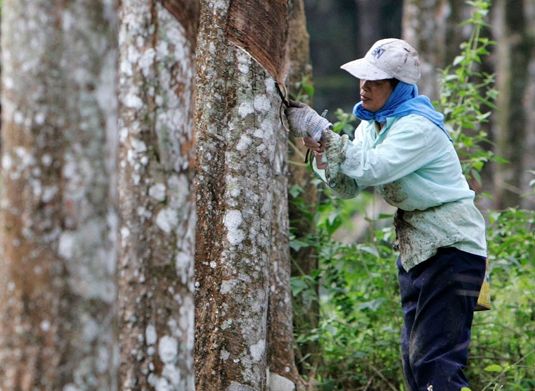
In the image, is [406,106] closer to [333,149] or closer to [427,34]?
[333,149]

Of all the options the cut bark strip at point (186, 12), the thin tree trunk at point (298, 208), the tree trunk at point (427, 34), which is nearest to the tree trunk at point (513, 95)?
the tree trunk at point (427, 34)

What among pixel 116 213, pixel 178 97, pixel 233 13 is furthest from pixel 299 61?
pixel 116 213

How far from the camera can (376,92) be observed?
5016mm

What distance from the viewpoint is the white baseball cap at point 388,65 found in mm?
4914

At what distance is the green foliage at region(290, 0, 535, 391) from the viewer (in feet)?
→ 21.8

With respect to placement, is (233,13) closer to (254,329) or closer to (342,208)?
(254,329)

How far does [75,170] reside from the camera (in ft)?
9.91

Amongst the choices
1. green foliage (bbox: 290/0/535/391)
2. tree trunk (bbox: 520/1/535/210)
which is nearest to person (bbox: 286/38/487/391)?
green foliage (bbox: 290/0/535/391)

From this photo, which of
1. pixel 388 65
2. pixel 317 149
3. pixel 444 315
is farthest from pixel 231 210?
pixel 444 315

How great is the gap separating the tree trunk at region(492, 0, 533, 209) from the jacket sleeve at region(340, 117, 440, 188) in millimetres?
9745

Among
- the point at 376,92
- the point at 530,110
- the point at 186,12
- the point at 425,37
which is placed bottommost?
the point at 530,110

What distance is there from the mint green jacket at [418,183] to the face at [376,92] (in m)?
0.12

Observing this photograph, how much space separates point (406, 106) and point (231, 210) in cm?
93

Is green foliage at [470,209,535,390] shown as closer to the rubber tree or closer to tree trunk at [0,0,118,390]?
the rubber tree
